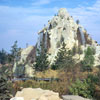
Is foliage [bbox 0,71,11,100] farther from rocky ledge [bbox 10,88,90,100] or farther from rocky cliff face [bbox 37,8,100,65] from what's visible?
rocky cliff face [bbox 37,8,100,65]

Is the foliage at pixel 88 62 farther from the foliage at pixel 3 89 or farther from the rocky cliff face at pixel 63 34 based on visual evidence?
the foliage at pixel 3 89

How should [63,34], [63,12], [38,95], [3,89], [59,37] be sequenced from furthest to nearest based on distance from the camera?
[63,12] → [59,37] → [63,34] → [3,89] → [38,95]

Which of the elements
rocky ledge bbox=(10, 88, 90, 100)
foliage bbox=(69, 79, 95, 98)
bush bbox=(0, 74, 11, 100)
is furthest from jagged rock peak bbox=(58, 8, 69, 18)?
rocky ledge bbox=(10, 88, 90, 100)

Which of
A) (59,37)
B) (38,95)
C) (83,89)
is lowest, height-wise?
(38,95)

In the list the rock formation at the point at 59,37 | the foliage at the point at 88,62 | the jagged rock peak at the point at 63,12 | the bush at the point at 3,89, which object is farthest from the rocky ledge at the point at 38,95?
the jagged rock peak at the point at 63,12

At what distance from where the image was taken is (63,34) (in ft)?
128

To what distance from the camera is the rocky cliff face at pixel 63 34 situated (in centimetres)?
3841

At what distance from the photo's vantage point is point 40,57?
26828mm

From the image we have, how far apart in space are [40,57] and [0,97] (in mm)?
14819

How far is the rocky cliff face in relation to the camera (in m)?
38.4

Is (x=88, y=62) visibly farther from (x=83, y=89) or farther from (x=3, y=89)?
(x=3, y=89)

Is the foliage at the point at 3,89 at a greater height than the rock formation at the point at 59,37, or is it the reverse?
the rock formation at the point at 59,37

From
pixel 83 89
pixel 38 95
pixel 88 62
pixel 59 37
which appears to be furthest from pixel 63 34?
pixel 38 95

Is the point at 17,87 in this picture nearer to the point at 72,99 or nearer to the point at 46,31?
the point at 72,99
